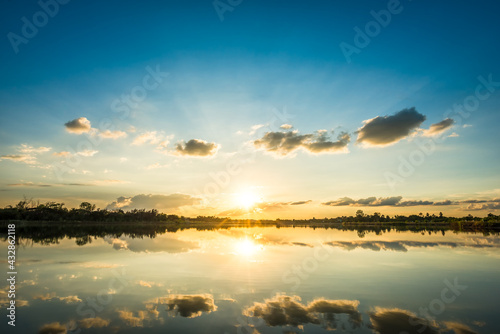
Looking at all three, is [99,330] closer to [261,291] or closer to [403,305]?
[261,291]

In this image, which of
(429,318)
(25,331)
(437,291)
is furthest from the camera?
(437,291)

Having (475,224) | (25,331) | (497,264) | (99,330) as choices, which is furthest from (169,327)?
(475,224)

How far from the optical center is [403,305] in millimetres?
12383

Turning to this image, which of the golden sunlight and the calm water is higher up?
the calm water

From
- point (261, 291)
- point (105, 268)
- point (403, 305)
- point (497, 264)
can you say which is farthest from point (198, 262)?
point (497, 264)

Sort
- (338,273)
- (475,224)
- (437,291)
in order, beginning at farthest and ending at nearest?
1. (475,224)
2. (338,273)
3. (437,291)

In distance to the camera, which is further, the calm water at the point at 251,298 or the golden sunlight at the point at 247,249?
the golden sunlight at the point at 247,249

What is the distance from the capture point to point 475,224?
134875 millimetres

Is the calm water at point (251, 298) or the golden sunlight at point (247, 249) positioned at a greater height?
the calm water at point (251, 298)

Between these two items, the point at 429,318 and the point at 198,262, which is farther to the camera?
the point at 198,262

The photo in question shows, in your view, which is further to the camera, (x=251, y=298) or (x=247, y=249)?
(x=247, y=249)

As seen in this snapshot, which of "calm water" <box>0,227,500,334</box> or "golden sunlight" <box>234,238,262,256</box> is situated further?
"golden sunlight" <box>234,238,262,256</box>

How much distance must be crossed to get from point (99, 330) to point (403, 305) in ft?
42.5

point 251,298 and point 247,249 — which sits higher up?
point 251,298
